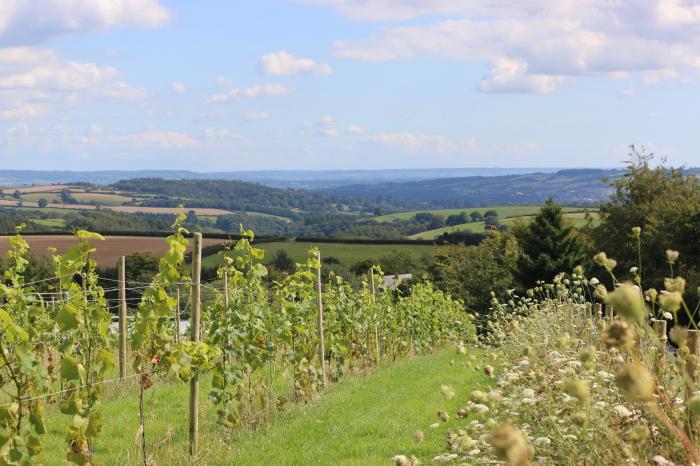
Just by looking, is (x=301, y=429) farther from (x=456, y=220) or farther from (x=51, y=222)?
(x=456, y=220)

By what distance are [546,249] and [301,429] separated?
99.3ft

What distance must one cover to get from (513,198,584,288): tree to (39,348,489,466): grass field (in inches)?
1005

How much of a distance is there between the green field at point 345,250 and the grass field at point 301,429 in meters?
52.3

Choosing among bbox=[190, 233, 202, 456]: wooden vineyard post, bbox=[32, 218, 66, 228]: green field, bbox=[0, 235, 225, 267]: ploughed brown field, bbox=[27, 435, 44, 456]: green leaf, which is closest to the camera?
bbox=[27, 435, 44, 456]: green leaf

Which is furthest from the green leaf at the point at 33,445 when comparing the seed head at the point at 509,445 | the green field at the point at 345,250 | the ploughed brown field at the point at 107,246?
the green field at the point at 345,250

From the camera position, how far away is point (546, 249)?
3678 cm

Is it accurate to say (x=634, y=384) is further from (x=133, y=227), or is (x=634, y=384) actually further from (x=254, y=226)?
(x=254, y=226)

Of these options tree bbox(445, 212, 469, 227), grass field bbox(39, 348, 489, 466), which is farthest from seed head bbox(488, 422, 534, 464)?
tree bbox(445, 212, 469, 227)

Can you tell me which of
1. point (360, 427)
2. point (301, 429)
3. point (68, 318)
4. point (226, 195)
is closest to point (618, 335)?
point (68, 318)

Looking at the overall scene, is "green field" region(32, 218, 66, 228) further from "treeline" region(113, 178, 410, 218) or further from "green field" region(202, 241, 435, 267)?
"treeline" region(113, 178, 410, 218)

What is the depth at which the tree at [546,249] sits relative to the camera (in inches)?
1416

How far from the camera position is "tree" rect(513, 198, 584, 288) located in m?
36.0

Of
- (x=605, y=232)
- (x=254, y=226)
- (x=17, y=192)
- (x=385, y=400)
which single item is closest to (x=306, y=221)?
(x=254, y=226)

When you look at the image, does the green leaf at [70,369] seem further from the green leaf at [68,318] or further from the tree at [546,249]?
the tree at [546,249]
